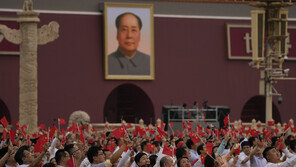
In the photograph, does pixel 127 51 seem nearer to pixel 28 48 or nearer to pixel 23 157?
pixel 28 48

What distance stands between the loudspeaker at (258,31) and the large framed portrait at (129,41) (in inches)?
252

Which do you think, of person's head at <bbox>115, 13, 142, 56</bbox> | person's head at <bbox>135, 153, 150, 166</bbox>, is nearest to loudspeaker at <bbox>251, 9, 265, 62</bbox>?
person's head at <bbox>115, 13, 142, 56</bbox>

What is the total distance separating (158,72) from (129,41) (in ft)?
7.67

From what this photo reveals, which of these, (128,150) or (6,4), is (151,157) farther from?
(6,4)

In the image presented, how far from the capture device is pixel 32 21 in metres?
29.5

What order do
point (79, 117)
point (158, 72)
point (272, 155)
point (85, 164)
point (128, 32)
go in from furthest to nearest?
point (158, 72) < point (128, 32) < point (79, 117) < point (85, 164) < point (272, 155)

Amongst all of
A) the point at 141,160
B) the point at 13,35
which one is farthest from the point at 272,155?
the point at 13,35

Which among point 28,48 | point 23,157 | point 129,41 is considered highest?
point 129,41

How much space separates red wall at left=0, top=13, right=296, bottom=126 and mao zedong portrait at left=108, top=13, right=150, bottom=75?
2.05 feet

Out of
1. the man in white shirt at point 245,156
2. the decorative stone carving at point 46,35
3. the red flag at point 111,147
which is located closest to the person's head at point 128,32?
the decorative stone carving at point 46,35

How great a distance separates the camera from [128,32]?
39125mm

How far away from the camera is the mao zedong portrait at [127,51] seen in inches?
1535

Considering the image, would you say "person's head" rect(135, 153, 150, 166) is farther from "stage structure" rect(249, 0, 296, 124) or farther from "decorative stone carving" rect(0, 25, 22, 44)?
"stage structure" rect(249, 0, 296, 124)

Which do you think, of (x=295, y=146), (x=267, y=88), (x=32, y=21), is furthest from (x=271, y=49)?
(x=295, y=146)
